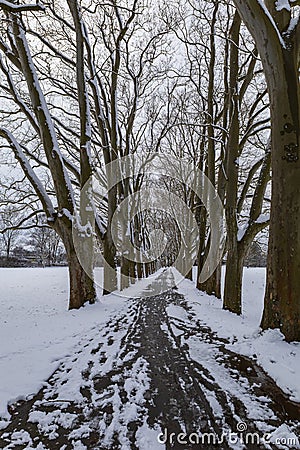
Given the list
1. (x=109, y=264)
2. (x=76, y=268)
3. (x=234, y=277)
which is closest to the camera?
(x=234, y=277)

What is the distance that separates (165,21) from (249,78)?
4.99 m

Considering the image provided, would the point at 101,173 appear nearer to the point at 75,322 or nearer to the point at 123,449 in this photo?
the point at 75,322

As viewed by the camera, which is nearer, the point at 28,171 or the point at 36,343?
the point at 36,343

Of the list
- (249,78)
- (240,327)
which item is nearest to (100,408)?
(240,327)

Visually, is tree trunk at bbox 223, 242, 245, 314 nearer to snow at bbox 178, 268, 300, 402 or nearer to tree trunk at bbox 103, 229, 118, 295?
snow at bbox 178, 268, 300, 402

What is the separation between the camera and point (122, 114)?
57.1ft

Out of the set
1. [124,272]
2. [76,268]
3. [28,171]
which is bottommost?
[124,272]

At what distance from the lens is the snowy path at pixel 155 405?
2502mm

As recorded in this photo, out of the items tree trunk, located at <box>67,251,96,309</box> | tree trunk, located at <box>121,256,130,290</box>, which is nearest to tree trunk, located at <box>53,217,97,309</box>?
tree trunk, located at <box>67,251,96,309</box>

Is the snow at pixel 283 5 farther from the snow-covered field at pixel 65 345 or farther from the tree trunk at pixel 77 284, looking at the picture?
the tree trunk at pixel 77 284

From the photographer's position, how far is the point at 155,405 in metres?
3.06

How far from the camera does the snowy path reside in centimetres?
250

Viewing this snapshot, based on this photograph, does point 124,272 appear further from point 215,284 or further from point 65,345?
point 65,345

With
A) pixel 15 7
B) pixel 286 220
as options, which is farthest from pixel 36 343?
pixel 15 7
